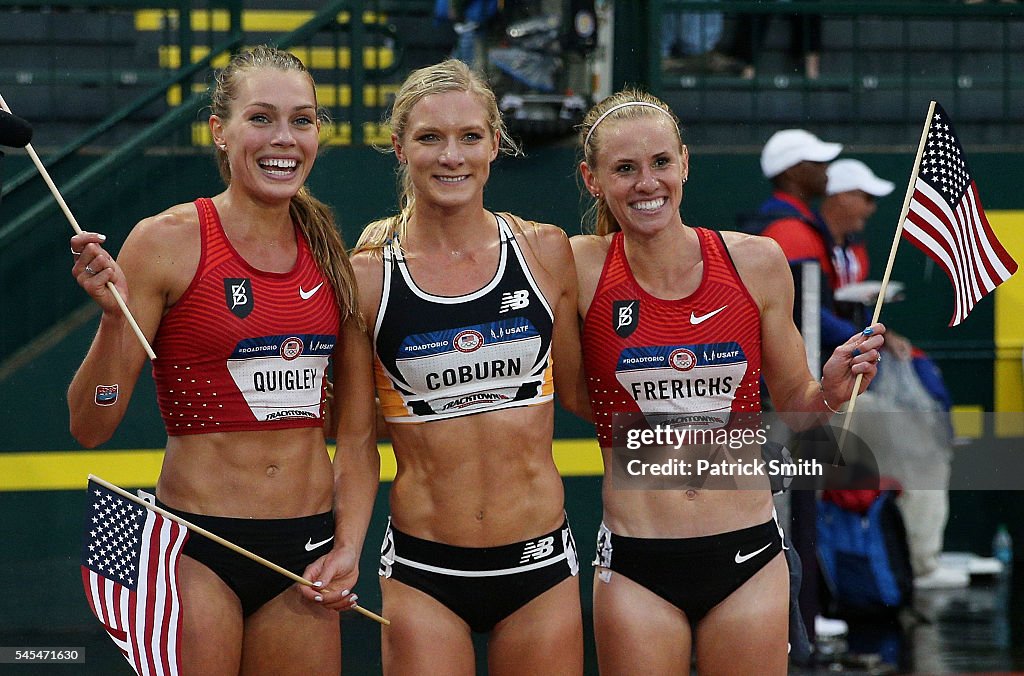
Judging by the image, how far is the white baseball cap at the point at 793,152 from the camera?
5934mm

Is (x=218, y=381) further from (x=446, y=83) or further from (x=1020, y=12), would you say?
(x=1020, y=12)

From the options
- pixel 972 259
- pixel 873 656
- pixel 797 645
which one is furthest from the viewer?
pixel 873 656

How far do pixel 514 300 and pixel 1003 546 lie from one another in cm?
502

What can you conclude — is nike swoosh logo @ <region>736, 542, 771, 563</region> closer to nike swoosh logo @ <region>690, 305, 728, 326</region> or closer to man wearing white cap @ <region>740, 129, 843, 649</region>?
nike swoosh logo @ <region>690, 305, 728, 326</region>

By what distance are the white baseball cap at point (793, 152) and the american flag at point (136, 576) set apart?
11.7 ft

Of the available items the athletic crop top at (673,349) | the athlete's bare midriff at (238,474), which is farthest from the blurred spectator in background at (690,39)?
the athlete's bare midriff at (238,474)

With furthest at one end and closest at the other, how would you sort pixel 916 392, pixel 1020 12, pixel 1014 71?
1. pixel 1014 71
2. pixel 1020 12
3. pixel 916 392

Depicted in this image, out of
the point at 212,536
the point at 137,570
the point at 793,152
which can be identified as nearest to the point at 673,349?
the point at 212,536

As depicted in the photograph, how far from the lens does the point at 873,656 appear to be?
5.95 m

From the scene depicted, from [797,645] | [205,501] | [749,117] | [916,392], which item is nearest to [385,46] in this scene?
[749,117]

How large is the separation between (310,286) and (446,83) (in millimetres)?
631

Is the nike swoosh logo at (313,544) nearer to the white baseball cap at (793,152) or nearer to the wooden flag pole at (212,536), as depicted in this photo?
the wooden flag pole at (212,536)

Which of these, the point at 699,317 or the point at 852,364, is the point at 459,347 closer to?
the point at 699,317

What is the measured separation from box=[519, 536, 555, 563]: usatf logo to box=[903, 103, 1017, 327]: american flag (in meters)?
1.34
